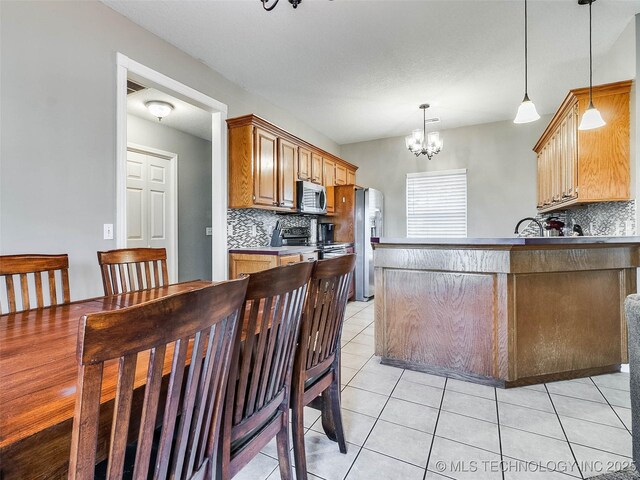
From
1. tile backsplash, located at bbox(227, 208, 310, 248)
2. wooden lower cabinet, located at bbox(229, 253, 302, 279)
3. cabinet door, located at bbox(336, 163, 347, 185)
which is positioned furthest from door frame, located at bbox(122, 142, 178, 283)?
cabinet door, located at bbox(336, 163, 347, 185)

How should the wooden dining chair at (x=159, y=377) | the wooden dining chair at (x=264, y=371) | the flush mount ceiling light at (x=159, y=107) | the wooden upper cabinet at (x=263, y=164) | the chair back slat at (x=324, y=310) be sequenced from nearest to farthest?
the wooden dining chair at (x=159, y=377), the wooden dining chair at (x=264, y=371), the chair back slat at (x=324, y=310), the wooden upper cabinet at (x=263, y=164), the flush mount ceiling light at (x=159, y=107)

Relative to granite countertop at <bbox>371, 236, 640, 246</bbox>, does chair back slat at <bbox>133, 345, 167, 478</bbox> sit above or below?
below

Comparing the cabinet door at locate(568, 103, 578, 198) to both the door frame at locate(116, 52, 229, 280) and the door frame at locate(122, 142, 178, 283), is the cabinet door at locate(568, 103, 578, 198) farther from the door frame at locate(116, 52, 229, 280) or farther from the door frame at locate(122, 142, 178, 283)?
the door frame at locate(122, 142, 178, 283)

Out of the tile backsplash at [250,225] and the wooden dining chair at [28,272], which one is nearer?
the wooden dining chair at [28,272]

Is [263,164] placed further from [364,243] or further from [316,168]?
[364,243]

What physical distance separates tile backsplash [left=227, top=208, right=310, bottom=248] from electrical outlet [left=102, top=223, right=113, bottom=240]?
123 centimetres

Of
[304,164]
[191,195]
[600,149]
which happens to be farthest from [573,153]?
[191,195]

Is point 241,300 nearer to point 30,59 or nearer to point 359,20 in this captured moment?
point 30,59

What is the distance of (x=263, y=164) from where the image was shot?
3.52 m

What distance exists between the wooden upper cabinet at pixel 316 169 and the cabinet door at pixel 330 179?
129 mm

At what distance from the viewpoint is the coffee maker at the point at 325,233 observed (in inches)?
203

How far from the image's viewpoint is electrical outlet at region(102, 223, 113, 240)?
2.35 metres

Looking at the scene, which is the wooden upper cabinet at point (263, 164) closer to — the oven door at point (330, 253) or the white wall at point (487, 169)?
the oven door at point (330, 253)

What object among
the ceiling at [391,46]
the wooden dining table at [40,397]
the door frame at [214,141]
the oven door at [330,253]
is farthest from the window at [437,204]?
the wooden dining table at [40,397]
